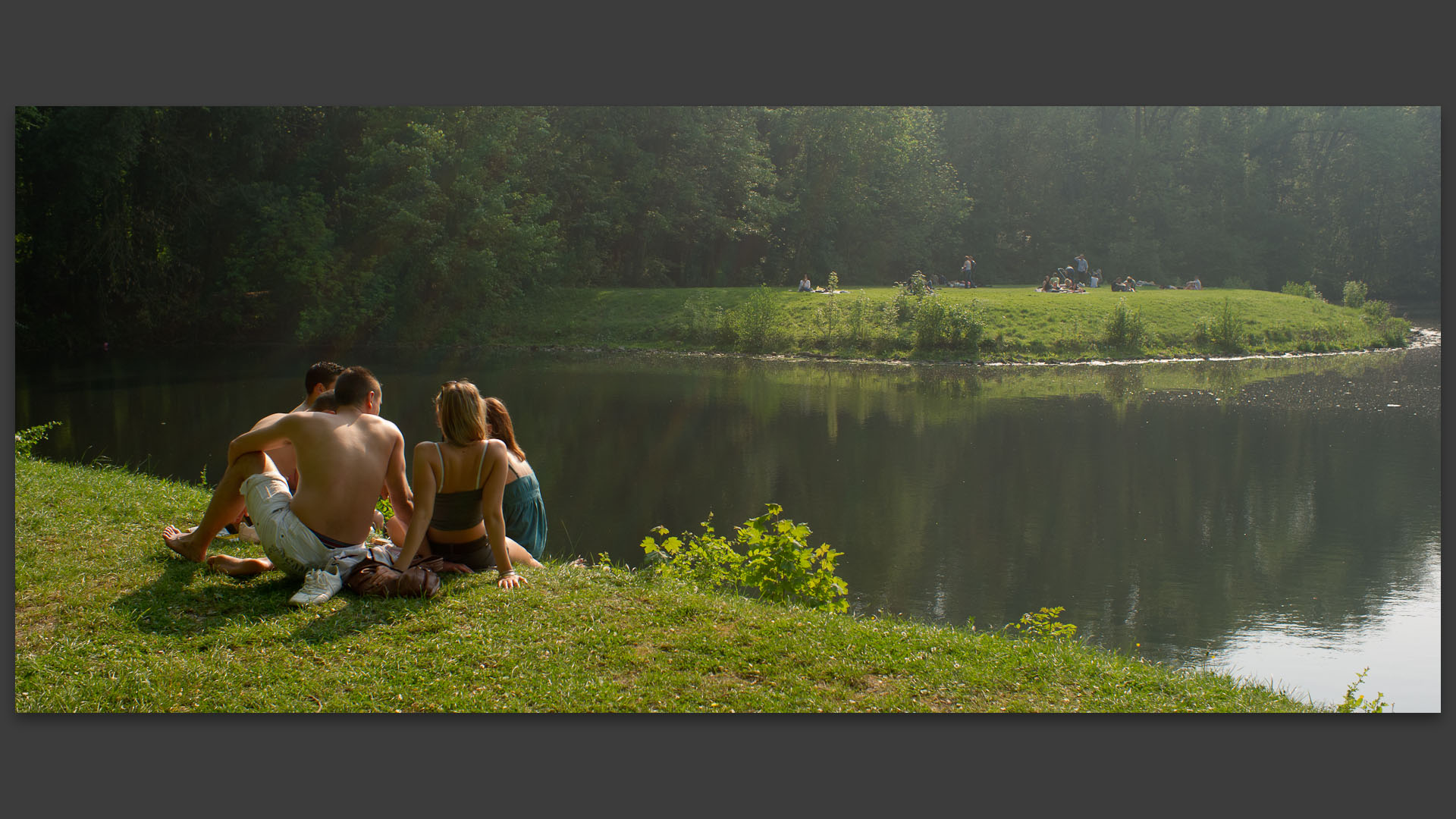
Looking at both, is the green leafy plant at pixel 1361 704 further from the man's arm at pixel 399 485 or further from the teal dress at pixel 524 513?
the man's arm at pixel 399 485

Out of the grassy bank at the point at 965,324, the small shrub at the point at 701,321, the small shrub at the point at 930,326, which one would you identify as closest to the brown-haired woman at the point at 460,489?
the grassy bank at the point at 965,324

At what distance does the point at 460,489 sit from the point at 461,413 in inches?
16.9

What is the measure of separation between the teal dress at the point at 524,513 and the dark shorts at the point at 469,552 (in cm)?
56

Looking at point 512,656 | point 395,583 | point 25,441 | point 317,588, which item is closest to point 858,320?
point 25,441

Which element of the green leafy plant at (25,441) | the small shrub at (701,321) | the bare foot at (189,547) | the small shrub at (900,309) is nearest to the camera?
the bare foot at (189,547)

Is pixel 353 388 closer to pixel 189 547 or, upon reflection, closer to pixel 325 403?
pixel 325 403

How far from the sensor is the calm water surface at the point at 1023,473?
8719 mm

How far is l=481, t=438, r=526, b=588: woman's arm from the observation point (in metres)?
6.02

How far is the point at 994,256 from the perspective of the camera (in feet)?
154

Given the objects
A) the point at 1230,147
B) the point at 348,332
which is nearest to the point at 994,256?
the point at 1230,147

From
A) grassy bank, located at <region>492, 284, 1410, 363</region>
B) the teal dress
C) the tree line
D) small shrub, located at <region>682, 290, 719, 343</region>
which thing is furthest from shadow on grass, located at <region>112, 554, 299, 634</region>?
small shrub, located at <region>682, 290, 719, 343</region>

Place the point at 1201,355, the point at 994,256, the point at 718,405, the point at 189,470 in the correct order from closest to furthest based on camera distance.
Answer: the point at 189,470, the point at 718,405, the point at 1201,355, the point at 994,256

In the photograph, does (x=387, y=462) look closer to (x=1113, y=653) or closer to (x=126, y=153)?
(x=1113, y=653)

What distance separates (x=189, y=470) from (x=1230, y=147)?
127 feet
